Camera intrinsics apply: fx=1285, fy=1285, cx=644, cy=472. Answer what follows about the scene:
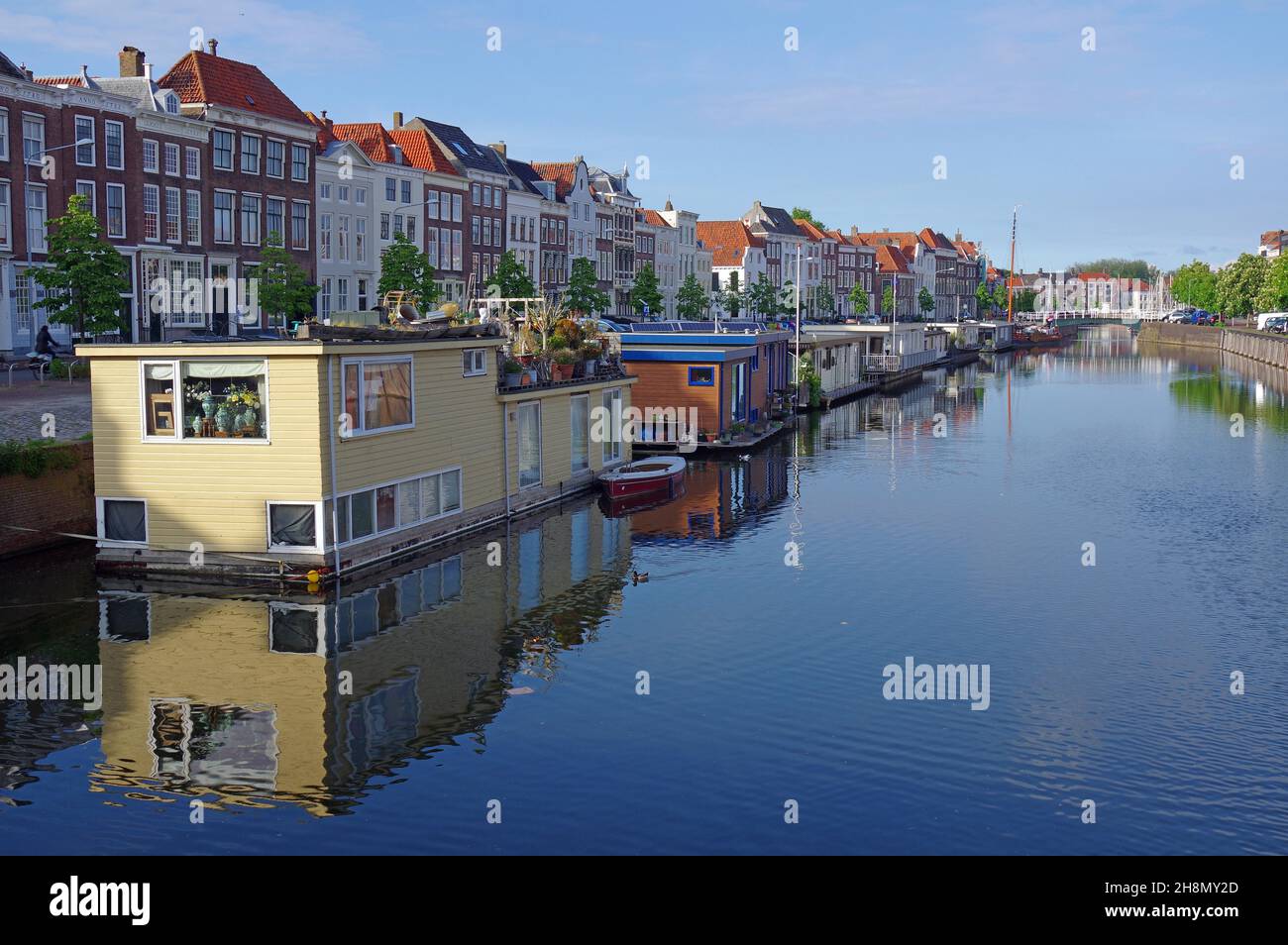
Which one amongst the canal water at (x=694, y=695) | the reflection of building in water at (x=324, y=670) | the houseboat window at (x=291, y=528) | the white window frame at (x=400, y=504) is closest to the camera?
the canal water at (x=694, y=695)

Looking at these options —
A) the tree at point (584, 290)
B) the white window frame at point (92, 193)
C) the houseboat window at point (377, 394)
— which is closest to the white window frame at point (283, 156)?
the white window frame at point (92, 193)

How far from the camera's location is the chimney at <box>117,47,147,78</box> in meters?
65.8

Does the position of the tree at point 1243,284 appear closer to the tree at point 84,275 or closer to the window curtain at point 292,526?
the tree at point 84,275

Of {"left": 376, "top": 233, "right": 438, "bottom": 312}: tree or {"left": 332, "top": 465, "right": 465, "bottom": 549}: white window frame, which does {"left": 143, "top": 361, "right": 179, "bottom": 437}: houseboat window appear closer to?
{"left": 332, "top": 465, "right": 465, "bottom": 549}: white window frame

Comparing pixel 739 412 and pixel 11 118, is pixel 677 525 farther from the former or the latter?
pixel 11 118

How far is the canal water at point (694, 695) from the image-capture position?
17.9m

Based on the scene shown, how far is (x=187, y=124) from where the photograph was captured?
64.9 meters

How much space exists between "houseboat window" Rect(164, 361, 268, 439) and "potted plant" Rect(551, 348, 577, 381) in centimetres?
1450

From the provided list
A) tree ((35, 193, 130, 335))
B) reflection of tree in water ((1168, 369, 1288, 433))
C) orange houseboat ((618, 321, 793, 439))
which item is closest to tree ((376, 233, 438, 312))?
orange houseboat ((618, 321, 793, 439))

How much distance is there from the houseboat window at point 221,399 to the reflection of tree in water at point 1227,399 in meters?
59.3

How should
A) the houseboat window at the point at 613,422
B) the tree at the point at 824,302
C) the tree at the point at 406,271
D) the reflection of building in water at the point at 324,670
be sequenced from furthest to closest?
the tree at the point at 824,302 → the tree at the point at 406,271 → the houseboat window at the point at 613,422 → the reflection of building in water at the point at 324,670

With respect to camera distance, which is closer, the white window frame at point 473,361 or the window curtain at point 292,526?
the window curtain at point 292,526

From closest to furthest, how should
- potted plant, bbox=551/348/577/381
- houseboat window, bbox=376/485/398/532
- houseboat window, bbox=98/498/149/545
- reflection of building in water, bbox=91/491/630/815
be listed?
reflection of building in water, bbox=91/491/630/815
houseboat window, bbox=98/498/149/545
houseboat window, bbox=376/485/398/532
potted plant, bbox=551/348/577/381
